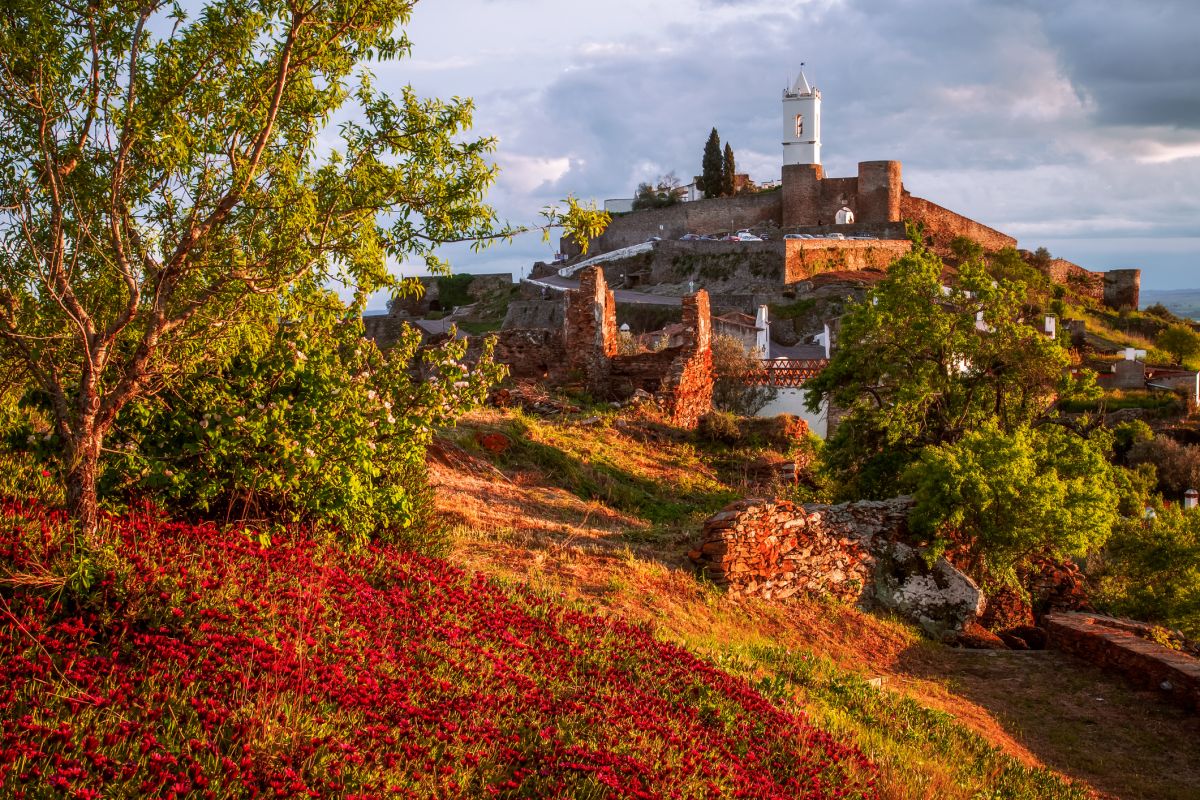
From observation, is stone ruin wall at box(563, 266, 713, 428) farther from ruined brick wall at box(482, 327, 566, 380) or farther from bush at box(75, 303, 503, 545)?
bush at box(75, 303, 503, 545)

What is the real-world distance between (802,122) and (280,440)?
77076 millimetres

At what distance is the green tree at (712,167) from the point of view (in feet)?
231

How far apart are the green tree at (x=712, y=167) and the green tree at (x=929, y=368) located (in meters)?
53.5

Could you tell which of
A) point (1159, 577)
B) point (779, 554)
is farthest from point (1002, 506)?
point (779, 554)

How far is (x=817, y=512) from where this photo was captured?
1313 cm

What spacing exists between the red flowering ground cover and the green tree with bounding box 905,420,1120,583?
7.18m

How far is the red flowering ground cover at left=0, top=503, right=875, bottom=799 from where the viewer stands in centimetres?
449

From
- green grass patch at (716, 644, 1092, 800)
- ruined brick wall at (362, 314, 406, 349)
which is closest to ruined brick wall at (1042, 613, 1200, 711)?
green grass patch at (716, 644, 1092, 800)

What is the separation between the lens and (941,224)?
63.1 metres

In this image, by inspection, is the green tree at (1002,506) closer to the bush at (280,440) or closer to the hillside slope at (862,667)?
the hillside slope at (862,667)

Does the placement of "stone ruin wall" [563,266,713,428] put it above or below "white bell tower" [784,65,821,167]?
below

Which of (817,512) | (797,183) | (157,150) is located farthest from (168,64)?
(797,183)

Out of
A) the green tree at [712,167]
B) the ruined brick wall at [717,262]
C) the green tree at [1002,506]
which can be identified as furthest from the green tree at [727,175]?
the green tree at [1002,506]

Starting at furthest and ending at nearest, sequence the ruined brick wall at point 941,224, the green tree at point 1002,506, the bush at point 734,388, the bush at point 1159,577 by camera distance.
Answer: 1. the ruined brick wall at point 941,224
2. the bush at point 734,388
3. the bush at point 1159,577
4. the green tree at point 1002,506
